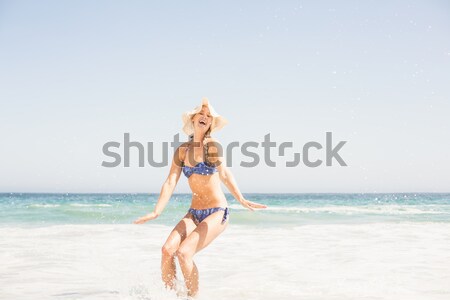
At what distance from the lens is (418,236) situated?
1217cm

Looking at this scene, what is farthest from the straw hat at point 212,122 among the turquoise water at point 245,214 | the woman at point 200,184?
the turquoise water at point 245,214

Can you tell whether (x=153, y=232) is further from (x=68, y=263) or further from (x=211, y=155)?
(x=211, y=155)

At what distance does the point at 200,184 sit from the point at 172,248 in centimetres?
77

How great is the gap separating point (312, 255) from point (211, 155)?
15.3 feet

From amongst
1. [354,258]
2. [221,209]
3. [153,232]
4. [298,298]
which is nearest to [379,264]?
[354,258]

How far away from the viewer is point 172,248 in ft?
14.7

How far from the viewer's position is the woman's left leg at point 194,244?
439 cm

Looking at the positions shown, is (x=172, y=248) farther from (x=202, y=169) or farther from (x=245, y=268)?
(x=245, y=268)

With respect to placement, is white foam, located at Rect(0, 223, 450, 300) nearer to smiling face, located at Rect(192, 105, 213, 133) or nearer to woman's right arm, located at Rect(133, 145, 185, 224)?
woman's right arm, located at Rect(133, 145, 185, 224)

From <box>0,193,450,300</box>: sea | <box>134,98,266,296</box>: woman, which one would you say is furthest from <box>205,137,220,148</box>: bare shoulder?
<box>0,193,450,300</box>: sea

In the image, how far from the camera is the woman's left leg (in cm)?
439

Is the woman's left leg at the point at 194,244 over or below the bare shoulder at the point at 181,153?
below

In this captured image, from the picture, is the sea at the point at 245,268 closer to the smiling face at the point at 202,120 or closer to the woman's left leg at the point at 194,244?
the woman's left leg at the point at 194,244

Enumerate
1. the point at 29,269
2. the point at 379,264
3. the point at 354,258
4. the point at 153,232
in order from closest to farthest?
the point at 29,269
the point at 379,264
the point at 354,258
the point at 153,232
